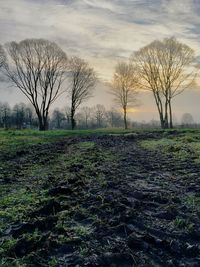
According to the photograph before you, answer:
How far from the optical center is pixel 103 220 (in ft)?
19.0

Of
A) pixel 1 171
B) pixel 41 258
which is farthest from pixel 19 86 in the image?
pixel 41 258

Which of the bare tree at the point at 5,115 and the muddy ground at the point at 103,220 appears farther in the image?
the bare tree at the point at 5,115

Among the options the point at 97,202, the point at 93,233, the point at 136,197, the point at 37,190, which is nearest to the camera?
the point at 93,233

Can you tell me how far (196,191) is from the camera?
310 inches

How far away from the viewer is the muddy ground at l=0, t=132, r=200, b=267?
4527 mm

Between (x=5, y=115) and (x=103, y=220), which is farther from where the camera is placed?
(x=5, y=115)

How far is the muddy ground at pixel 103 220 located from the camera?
453 centimetres

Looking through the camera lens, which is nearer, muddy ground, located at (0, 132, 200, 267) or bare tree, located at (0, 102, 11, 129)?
muddy ground, located at (0, 132, 200, 267)

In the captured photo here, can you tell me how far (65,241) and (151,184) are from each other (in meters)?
4.12

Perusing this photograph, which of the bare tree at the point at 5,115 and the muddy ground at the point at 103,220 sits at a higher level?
the bare tree at the point at 5,115

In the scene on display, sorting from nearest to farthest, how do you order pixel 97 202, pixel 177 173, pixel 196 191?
pixel 97 202 < pixel 196 191 < pixel 177 173

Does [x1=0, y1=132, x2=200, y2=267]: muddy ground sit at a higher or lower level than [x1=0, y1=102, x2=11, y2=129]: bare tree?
lower

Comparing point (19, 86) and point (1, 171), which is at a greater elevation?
point (19, 86)

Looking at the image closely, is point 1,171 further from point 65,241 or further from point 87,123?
point 87,123
